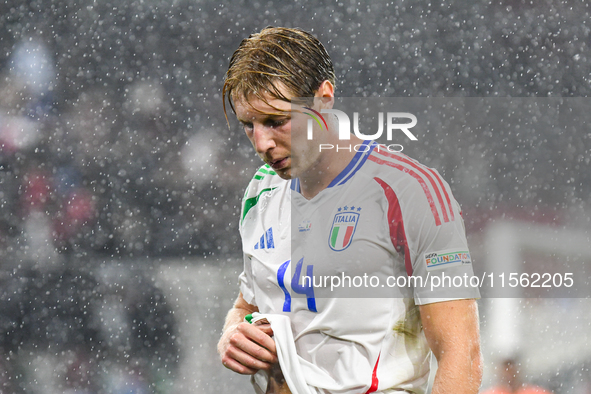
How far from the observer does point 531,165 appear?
413 cm

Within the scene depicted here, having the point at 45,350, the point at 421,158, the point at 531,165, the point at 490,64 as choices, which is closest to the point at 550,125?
the point at 531,165

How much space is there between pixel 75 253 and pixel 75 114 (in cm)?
111

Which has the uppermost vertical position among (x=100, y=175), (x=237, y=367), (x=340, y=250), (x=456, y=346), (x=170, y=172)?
(x=170, y=172)

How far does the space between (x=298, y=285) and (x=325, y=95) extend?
1.09ft

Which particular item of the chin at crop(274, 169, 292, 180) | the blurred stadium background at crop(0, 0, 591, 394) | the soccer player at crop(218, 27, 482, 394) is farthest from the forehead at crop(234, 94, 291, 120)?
the blurred stadium background at crop(0, 0, 591, 394)

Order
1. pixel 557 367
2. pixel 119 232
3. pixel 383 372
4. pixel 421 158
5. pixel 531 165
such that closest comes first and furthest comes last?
1. pixel 383 372
2. pixel 421 158
3. pixel 557 367
4. pixel 531 165
5. pixel 119 232

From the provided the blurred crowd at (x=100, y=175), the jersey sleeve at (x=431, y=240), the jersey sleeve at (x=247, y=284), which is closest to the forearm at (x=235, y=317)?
the jersey sleeve at (x=247, y=284)

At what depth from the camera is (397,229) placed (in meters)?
0.84

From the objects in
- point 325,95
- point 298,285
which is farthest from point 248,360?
point 325,95

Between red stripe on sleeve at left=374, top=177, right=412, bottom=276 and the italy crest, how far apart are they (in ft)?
0.19

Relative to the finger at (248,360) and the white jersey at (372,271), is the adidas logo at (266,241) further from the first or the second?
the finger at (248,360)

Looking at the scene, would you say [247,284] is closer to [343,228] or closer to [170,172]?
[343,228]

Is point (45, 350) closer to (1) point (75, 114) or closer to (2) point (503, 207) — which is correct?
(1) point (75, 114)

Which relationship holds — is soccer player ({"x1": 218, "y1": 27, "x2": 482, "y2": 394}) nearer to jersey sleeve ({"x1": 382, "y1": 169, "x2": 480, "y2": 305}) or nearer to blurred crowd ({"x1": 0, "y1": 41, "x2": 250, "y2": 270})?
jersey sleeve ({"x1": 382, "y1": 169, "x2": 480, "y2": 305})
